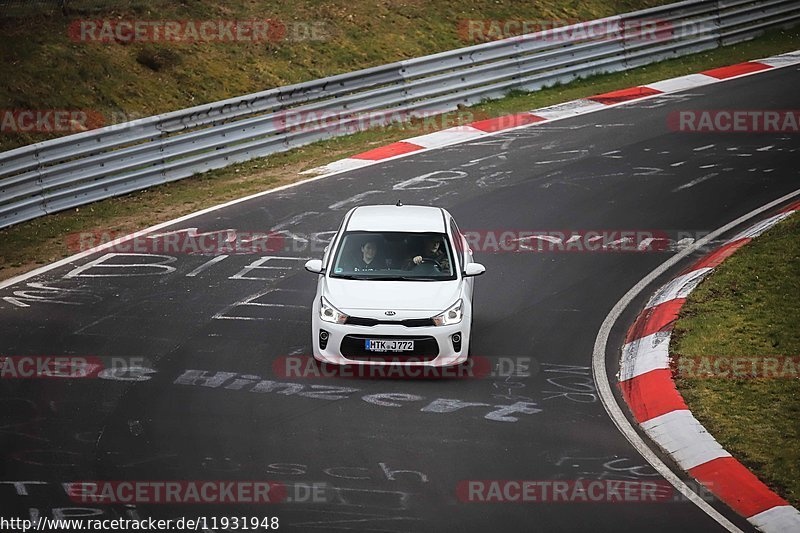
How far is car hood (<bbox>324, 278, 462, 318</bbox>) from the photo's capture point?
11.6 meters

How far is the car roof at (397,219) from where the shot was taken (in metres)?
12.7

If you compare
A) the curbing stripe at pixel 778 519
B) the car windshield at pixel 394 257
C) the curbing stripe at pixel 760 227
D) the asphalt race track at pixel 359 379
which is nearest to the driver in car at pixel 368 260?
the car windshield at pixel 394 257

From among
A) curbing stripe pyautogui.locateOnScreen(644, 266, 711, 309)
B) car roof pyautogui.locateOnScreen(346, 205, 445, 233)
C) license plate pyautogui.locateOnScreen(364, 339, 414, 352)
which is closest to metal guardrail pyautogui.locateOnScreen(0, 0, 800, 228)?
car roof pyautogui.locateOnScreen(346, 205, 445, 233)

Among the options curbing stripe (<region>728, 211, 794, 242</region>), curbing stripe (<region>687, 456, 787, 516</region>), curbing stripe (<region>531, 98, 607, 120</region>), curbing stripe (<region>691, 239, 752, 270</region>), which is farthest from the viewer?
curbing stripe (<region>531, 98, 607, 120</region>)

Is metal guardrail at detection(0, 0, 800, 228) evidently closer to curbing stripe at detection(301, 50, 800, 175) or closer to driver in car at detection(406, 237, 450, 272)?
curbing stripe at detection(301, 50, 800, 175)

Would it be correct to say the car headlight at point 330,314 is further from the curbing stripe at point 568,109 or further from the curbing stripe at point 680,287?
the curbing stripe at point 568,109

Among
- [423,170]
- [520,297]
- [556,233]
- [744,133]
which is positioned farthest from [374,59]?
[520,297]

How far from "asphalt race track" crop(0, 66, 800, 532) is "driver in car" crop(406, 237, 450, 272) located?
109 centimetres

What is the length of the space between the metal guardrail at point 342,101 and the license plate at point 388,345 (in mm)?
8161

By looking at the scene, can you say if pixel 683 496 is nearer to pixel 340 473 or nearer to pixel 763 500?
pixel 763 500

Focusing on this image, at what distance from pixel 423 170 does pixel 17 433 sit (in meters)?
10.6

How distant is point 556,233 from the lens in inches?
647

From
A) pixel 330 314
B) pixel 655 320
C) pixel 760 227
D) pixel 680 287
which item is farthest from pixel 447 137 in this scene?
pixel 330 314

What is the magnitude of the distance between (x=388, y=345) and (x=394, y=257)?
1315 millimetres
